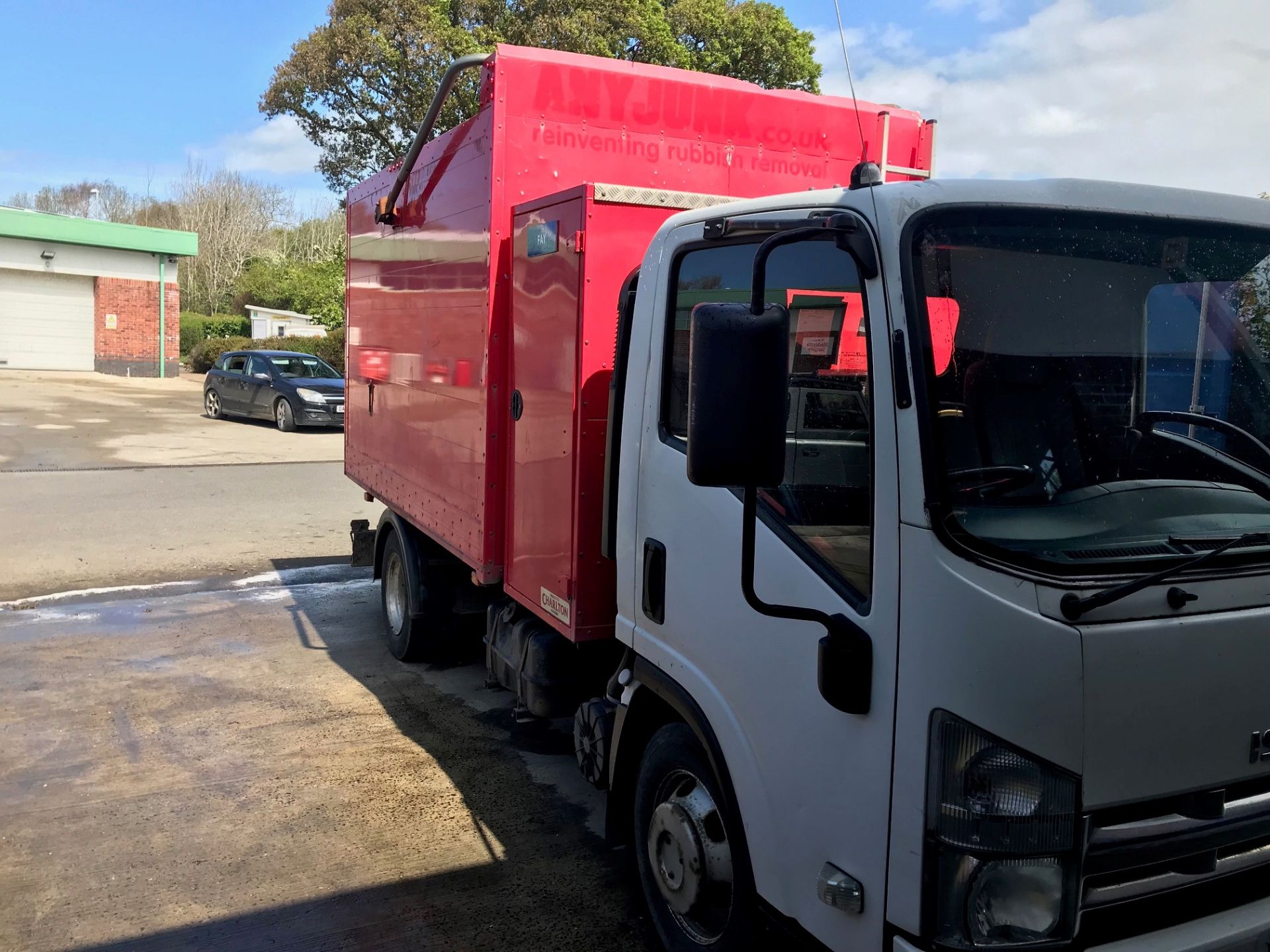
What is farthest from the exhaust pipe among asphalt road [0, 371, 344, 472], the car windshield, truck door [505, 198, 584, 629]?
the car windshield

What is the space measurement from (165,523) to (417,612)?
21.2 ft

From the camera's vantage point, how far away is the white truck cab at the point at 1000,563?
2100mm

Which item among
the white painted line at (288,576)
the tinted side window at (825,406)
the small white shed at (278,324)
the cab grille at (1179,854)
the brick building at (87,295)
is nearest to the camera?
the cab grille at (1179,854)

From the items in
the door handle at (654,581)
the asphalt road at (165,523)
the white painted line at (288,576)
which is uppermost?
the door handle at (654,581)

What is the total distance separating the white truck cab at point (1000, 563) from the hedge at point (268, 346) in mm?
31532

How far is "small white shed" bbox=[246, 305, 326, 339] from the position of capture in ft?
146

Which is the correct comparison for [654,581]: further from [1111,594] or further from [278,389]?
[278,389]

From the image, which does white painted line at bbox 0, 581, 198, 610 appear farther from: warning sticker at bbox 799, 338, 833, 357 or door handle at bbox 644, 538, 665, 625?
warning sticker at bbox 799, 338, 833, 357

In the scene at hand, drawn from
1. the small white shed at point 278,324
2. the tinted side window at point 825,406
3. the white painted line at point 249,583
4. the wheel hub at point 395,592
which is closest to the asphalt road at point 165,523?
the white painted line at point 249,583

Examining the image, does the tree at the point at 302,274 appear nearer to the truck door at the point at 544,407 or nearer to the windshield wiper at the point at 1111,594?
the truck door at the point at 544,407

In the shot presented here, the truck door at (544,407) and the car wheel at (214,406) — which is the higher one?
the truck door at (544,407)

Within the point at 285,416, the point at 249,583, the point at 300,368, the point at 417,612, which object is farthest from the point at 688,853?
the point at 300,368

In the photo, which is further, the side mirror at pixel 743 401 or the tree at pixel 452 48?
the tree at pixel 452 48

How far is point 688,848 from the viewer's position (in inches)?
123
